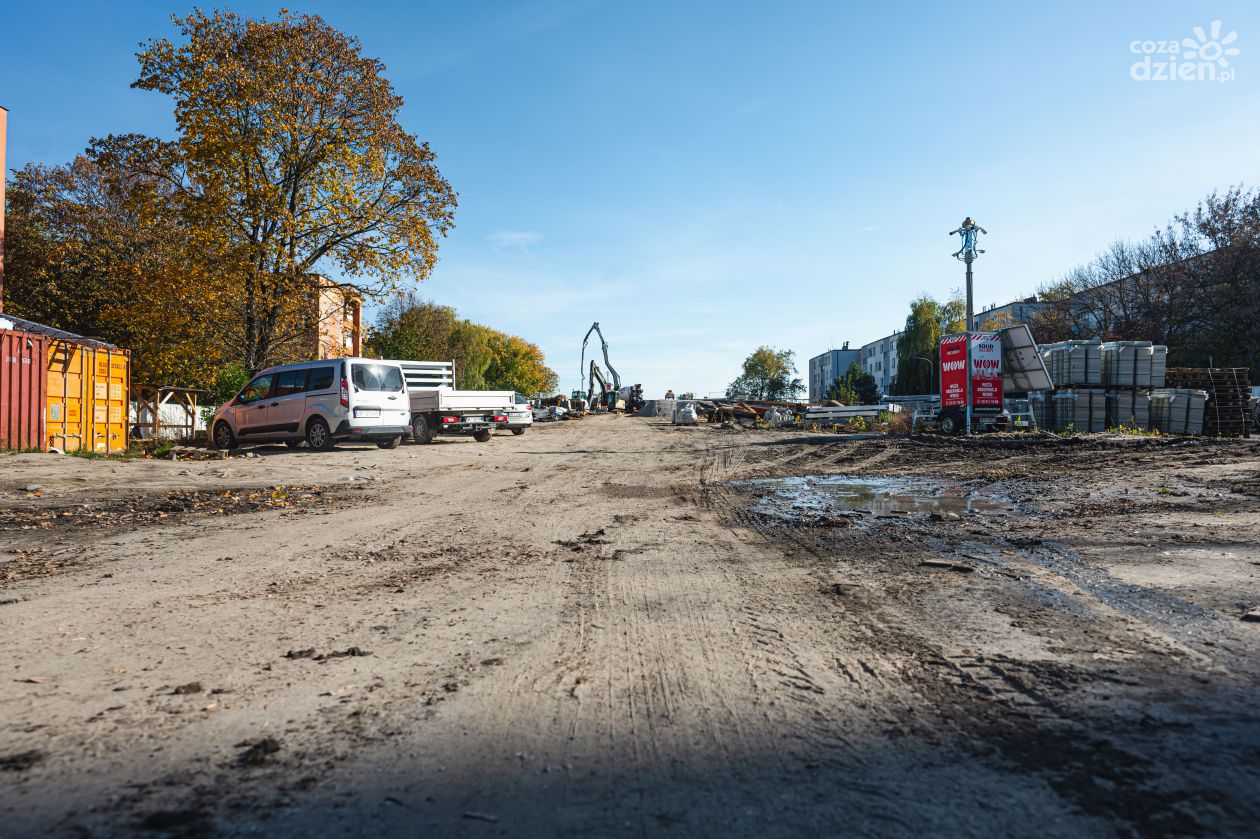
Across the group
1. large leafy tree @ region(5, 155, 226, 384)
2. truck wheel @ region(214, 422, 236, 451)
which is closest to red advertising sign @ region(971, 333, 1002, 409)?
truck wheel @ region(214, 422, 236, 451)

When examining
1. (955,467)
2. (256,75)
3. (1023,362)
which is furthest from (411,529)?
(1023,362)

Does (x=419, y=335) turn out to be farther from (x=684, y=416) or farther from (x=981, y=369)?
(x=981, y=369)

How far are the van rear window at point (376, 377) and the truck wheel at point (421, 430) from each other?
109 inches

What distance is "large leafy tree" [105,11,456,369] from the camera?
20.1m

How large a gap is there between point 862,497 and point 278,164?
20724 mm

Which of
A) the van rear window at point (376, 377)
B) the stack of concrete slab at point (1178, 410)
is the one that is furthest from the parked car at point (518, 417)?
the stack of concrete slab at point (1178, 410)

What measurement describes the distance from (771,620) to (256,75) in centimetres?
2370

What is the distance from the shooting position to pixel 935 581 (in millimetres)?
4582

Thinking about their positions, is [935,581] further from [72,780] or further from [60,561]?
[60,561]

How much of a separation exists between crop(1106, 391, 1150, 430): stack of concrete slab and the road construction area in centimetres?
1789

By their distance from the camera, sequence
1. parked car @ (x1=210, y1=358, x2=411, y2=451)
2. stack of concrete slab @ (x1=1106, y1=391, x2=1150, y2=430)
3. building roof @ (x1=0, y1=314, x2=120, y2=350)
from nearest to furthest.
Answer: building roof @ (x1=0, y1=314, x2=120, y2=350) < parked car @ (x1=210, y1=358, x2=411, y2=451) < stack of concrete slab @ (x1=1106, y1=391, x2=1150, y2=430)

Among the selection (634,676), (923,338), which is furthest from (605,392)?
(634,676)

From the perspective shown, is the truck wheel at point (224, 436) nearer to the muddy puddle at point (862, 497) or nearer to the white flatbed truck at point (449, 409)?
the white flatbed truck at point (449, 409)

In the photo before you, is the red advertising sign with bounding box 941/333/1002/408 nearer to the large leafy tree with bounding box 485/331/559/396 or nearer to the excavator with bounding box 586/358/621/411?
the excavator with bounding box 586/358/621/411
